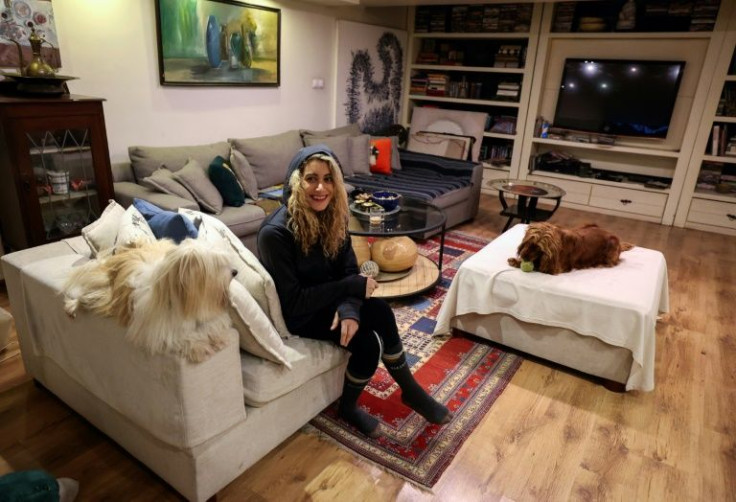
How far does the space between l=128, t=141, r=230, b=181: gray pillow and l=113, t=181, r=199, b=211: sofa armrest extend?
0.17m

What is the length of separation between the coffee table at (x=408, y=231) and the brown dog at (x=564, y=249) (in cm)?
68

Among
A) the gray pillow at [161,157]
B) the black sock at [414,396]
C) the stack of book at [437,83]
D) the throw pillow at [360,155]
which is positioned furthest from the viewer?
the stack of book at [437,83]

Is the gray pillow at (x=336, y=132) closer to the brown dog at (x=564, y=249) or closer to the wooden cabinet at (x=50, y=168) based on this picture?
the wooden cabinet at (x=50, y=168)

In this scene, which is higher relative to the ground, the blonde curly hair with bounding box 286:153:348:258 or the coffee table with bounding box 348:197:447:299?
the blonde curly hair with bounding box 286:153:348:258

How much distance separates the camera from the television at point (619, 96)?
484 cm

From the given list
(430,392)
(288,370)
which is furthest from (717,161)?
(288,370)

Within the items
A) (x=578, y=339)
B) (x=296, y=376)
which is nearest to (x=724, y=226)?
(x=578, y=339)

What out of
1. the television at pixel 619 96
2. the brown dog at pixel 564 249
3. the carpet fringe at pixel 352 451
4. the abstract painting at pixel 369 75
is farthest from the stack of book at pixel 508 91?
the carpet fringe at pixel 352 451

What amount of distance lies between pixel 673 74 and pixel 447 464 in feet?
15.6

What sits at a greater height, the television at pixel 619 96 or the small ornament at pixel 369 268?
the television at pixel 619 96

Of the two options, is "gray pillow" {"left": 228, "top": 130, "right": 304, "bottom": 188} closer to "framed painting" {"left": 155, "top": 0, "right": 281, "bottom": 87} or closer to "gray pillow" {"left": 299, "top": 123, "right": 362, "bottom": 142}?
"gray pillow" {"left": 299, "top": 123, "right": 362, "bottom": 142}

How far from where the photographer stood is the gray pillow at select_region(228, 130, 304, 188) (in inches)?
151

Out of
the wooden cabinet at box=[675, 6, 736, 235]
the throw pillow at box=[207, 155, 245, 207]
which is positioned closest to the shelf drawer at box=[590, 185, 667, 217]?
the wooden cabinet at box=[675, 6, 736, 235]

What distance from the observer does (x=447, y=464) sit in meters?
1.79
